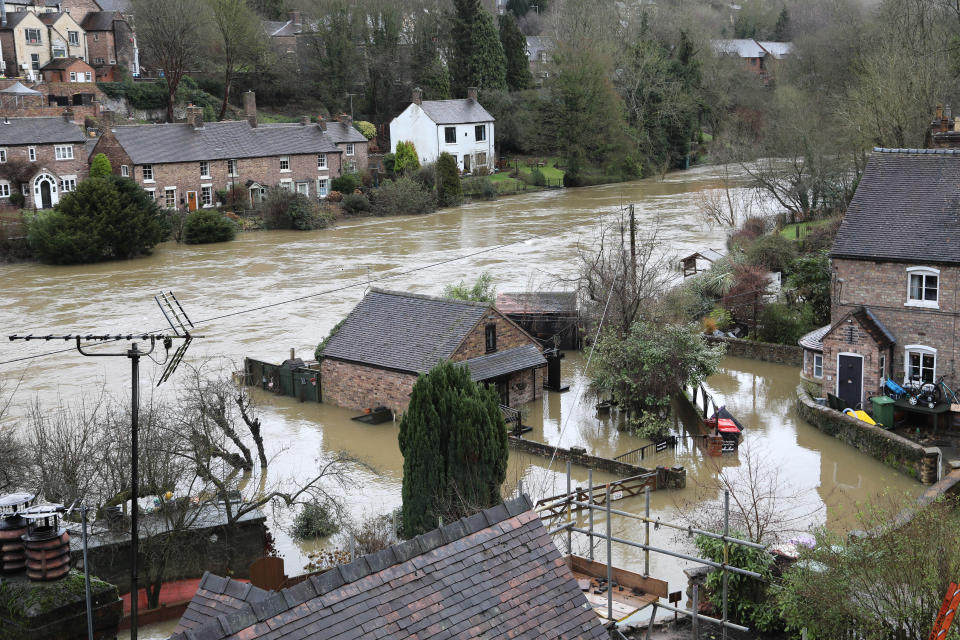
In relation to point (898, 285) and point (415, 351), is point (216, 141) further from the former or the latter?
point (898, 285)

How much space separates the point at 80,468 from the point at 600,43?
263 feet

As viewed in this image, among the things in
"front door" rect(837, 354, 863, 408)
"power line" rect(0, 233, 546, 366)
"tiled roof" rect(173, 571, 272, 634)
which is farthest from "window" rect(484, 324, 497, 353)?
"tiled roof" rect(173, 571, 272, 634)

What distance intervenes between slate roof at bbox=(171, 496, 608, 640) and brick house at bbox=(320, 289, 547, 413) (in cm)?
1891

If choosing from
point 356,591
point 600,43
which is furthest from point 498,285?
point 600,43

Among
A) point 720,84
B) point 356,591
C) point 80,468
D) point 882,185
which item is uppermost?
point 720,84

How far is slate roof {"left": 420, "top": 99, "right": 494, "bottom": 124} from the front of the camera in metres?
83.1

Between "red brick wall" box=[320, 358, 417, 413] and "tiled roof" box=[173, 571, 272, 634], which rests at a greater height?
"tiled roof" box=[173, 571, 272, 634]

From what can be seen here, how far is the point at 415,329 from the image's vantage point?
30.8m

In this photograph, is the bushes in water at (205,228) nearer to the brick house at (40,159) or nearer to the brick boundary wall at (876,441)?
the brick house at (40,159)

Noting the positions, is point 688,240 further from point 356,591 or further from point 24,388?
point 356,591

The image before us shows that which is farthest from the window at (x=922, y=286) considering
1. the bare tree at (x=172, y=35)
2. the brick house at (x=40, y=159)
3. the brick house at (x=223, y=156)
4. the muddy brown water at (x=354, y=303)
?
the bare tree at (x=172, y=35)

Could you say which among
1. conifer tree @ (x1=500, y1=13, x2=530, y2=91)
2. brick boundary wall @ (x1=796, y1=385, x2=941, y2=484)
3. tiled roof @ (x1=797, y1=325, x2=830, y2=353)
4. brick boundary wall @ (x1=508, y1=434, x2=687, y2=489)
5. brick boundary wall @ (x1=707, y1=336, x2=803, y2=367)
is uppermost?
conifer tree @ (x1=500, y1=13, x2=530, y2=91)

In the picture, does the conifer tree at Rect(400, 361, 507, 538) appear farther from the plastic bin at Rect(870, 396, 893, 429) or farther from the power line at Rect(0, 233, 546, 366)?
the power line at Rect(0, 233, 546, 366)

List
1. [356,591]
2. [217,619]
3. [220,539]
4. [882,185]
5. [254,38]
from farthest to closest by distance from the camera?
1. [254,38]
2. [882,185]
3. [220,539]
4. [356,591]
5. [217,619]
